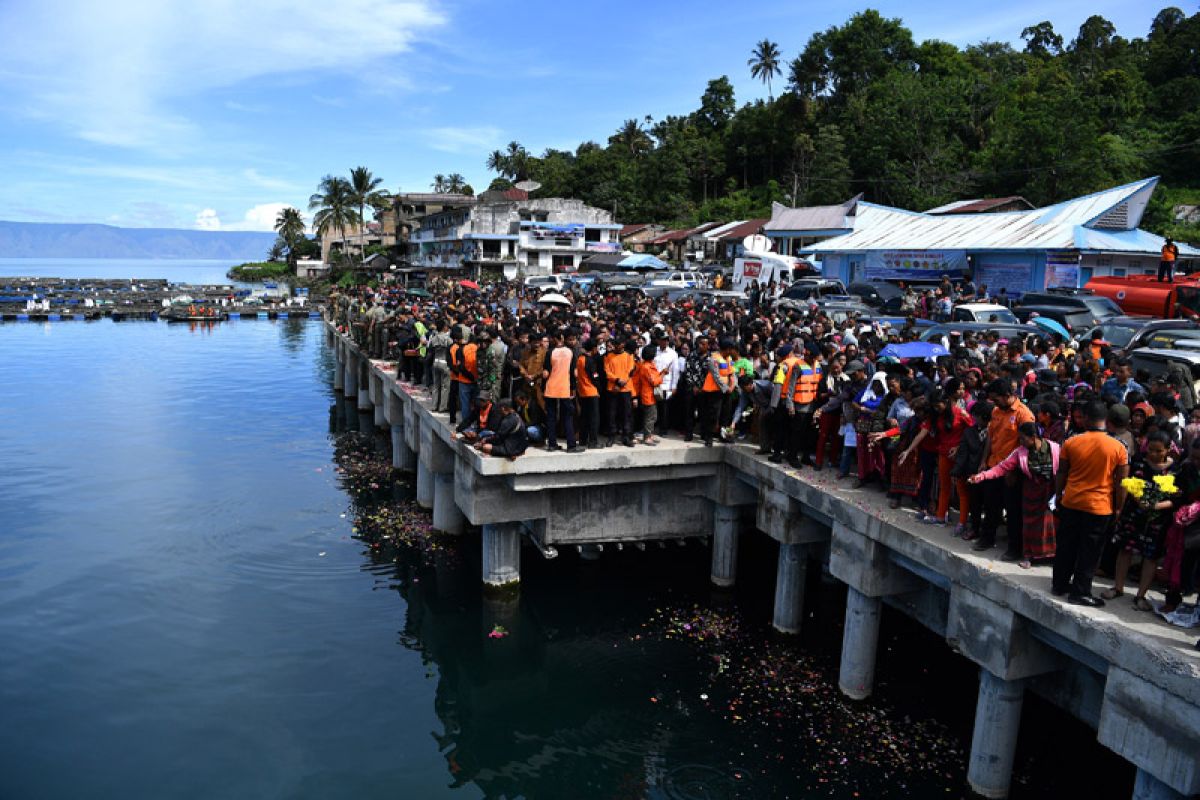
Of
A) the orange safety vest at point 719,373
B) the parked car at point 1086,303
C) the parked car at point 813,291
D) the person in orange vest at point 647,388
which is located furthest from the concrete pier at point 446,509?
the parked car at point 813,291

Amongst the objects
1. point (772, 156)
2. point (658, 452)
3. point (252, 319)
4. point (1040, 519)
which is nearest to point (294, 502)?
point (658, 452)

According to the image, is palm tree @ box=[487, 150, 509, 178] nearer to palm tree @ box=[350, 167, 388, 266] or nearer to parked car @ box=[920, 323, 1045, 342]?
palm tree @ box=[350, 167, 388, 266]

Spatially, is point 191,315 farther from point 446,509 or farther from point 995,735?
point 995,735

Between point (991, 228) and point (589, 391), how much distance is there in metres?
26.5

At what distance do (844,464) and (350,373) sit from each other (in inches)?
1009

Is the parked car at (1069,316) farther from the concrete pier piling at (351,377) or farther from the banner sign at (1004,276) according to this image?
the concrete pier piling at (351,377)


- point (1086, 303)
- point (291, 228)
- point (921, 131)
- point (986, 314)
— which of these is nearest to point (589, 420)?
point (986, 314)

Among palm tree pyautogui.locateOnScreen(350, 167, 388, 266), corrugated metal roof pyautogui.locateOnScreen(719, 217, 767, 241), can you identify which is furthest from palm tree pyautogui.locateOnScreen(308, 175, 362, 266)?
corrugated metal roof pyautogui.locateOnScreen(719, 217, 767, 241)

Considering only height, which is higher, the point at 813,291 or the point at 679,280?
the point at 679,280

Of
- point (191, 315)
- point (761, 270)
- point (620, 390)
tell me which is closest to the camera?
point (620, 390)

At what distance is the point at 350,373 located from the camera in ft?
109

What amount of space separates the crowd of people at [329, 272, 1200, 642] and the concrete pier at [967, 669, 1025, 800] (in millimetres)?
1264

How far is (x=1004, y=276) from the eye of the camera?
1240 inches

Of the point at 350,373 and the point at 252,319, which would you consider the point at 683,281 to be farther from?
the point at 252,319
